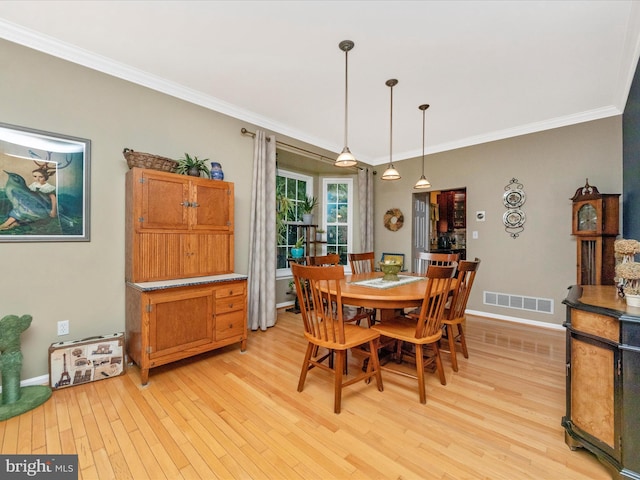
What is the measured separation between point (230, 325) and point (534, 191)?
167 inches

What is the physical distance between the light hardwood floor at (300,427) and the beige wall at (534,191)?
64.3 inches

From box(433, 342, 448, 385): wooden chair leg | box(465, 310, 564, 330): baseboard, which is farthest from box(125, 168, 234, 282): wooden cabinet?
box(465, 310, 564, 330): baseboard

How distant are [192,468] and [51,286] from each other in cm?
191

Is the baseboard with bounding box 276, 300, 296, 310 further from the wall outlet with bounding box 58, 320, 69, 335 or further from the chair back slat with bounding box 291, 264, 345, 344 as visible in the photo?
the wall outlet with bounding box 58, 320, 69, 335

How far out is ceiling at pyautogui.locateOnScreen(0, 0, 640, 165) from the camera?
2002 millimetres

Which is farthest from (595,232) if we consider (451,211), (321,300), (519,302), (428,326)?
(451,211)

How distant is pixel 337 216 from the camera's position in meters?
5.65

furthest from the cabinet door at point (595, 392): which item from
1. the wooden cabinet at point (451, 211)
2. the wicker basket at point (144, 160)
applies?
the wooden cabinet at point (451, 211)

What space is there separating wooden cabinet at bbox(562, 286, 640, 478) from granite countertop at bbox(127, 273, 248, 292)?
2.58 metres

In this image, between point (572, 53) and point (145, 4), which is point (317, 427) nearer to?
point (145, 4)

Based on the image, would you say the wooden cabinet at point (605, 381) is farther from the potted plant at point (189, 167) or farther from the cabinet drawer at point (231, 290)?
the potted plant at point (189, 167)

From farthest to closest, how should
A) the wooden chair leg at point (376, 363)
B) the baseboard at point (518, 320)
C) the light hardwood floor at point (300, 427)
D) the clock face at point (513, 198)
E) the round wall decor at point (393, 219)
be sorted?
1. the round wall decor at point (393, 219)
2. the clock face at point (513, 198)
3. the baseboard at point (518, 320)
4. the wooden chair leg at point (376, 363)
5. the light hardwood floor at point (300, 427)

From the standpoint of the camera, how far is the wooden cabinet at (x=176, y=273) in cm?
237

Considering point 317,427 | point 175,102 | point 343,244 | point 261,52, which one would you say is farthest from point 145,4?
point 343,244
